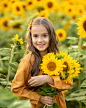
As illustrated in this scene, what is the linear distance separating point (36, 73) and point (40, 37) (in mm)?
224

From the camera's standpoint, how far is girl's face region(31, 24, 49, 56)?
1.11 metres

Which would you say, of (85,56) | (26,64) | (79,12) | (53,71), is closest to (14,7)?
(79,12)

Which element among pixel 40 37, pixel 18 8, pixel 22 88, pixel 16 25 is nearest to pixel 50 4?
pixel 18 8

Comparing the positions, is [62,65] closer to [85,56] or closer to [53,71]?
[53,71]

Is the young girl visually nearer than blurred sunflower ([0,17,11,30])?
Yes

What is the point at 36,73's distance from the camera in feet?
3.71

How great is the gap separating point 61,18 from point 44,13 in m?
1.04

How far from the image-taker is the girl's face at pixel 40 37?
1.11m

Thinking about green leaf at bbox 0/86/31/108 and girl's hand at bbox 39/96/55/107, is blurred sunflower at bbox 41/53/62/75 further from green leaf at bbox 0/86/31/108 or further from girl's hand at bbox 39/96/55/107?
green leaf at bbox 0/86/31/108

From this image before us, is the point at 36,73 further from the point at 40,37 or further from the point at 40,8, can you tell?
the point at 40,8

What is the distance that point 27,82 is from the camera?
3.79 ft

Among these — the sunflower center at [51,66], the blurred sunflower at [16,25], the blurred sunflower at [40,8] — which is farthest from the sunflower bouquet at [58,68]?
the blurred sunflower at [40,8]

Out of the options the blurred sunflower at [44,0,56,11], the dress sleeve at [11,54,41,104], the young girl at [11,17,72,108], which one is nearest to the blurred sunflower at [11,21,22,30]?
the blurred sunflower at [44,0,56,11]

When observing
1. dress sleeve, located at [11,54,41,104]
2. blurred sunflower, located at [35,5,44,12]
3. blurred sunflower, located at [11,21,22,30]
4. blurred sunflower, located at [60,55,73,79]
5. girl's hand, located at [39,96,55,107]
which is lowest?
girl's hand, located at [39,96,55,107]
